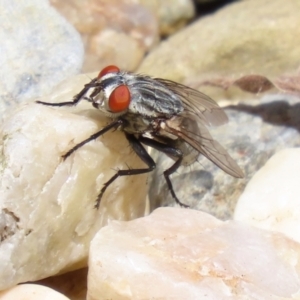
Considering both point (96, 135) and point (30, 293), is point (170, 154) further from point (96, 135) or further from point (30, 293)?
point (30, 293)

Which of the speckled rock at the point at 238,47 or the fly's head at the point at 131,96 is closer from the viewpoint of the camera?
the fly's head at the point at 131,96

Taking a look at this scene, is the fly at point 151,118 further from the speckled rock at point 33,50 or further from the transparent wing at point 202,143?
the speckled rock at point 33,50

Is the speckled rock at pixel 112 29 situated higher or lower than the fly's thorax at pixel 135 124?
lower

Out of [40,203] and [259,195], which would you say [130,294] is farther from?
[259,195]

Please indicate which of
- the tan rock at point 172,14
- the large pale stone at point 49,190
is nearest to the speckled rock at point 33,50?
the large pale stone at point 49,190

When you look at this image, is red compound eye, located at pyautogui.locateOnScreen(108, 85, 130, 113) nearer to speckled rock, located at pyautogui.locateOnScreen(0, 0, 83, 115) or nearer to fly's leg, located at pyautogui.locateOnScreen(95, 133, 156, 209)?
fly's leg, located at pyautogui.locateOnScreen(95, 133, 156, 209)

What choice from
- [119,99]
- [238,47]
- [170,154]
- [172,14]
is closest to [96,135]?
[119,99]

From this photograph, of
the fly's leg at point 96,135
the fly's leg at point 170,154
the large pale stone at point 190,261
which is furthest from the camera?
the fly's leg at point 170,154

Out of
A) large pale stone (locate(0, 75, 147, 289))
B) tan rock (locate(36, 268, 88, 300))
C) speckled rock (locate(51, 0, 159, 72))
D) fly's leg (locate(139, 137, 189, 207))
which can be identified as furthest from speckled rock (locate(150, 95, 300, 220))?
speckled rock (locate(51, 0, 159, 72))
